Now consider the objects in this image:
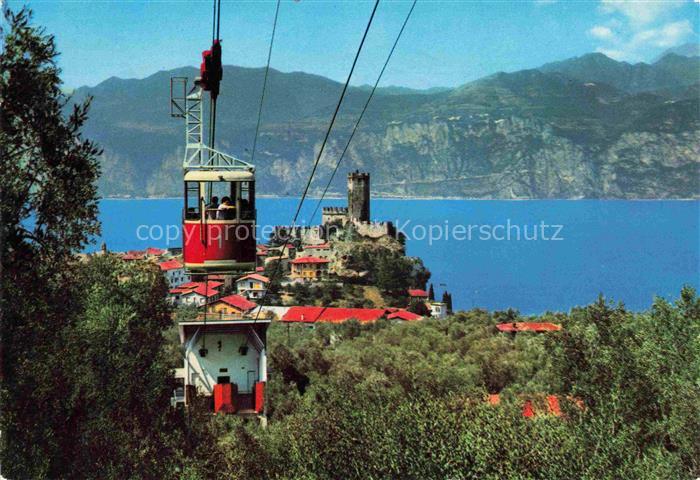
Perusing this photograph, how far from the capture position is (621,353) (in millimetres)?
16234

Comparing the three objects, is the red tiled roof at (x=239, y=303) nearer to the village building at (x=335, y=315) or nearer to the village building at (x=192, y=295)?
the village building at (x=335, y=315)

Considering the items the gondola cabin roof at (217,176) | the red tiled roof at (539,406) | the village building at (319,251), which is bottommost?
the red tiled roof at (539,406)

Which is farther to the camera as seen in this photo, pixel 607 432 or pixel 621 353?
pixel 621 353

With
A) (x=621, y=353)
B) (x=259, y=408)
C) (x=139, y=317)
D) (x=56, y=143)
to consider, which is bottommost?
(x=259, y=408)

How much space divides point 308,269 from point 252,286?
6.44m

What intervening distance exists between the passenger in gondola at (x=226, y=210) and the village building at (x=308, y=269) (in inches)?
2541

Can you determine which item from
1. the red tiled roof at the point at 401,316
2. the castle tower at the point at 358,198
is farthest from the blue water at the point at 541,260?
the red tiled roof at the point at 401,316

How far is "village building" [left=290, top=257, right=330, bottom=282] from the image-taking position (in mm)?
75625

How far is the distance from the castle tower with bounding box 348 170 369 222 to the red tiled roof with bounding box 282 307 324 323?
33.5 metres

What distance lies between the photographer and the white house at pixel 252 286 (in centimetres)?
7138

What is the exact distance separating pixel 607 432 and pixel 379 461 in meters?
3.73

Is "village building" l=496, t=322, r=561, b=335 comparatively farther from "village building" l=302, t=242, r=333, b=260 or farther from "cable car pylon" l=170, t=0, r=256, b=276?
"village building" l=302, t=242, r=333, b=260

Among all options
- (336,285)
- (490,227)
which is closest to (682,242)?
(490,227)

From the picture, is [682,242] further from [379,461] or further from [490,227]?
[379,461]
